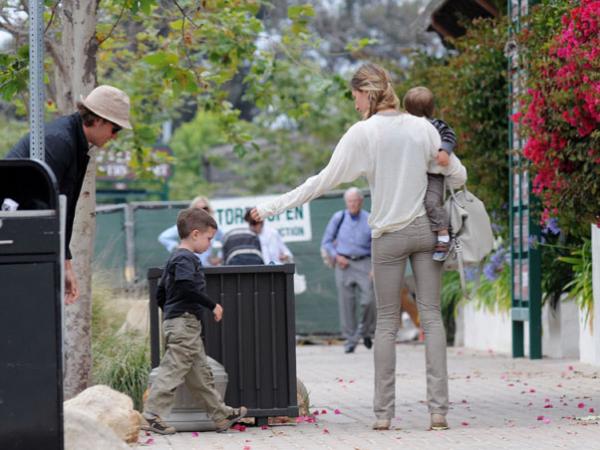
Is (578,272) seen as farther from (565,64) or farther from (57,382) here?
(57,382)

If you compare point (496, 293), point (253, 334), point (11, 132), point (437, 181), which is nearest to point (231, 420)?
point (253, 334)

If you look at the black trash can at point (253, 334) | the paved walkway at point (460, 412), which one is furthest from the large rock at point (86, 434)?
the black trash can at point (253, 334)

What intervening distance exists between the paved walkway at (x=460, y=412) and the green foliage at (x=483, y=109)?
81.0 inches

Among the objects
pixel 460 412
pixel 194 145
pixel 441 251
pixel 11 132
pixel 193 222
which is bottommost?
pixel 460 412

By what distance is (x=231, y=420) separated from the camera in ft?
26.7

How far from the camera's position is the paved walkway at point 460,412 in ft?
24.1

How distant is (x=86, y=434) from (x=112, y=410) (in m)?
1.00

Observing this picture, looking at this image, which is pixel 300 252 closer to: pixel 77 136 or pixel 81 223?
pixel 81 223

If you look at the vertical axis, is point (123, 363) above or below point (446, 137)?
below

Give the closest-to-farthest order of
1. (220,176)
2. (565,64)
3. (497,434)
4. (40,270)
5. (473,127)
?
(40,270), (497,434), (565,64), (473,127), (220,176)

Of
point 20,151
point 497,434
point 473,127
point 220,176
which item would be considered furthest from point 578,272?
point 220,176

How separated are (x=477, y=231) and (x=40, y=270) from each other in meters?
3.45

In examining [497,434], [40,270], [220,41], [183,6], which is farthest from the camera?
[220,41]

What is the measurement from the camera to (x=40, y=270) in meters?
5.27
